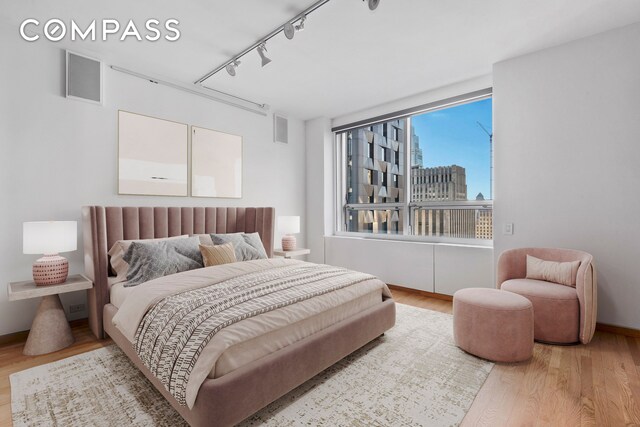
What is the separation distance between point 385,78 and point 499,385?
133 inches

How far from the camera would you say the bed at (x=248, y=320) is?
149cm

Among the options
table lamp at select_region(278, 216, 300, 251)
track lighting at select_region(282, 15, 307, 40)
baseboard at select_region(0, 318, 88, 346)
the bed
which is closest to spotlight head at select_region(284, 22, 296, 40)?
track lighting at select_region(282, 15, 307, 40)

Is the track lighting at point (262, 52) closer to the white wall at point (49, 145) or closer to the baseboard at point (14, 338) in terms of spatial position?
the white wall at point (49, 145)

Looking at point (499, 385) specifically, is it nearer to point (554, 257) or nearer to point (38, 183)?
point (554, 257)

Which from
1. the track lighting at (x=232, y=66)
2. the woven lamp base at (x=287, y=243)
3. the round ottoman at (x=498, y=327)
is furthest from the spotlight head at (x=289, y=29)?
the woven lamp base at (x=287, y=243)

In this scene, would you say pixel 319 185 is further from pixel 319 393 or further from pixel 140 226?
pixel 319 393

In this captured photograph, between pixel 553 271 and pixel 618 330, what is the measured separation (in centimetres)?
Result: 83

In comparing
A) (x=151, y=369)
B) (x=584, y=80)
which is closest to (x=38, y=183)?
(x=151, y=369)

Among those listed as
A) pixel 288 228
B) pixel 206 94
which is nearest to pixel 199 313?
pixel 288 228

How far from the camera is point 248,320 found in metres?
1.73

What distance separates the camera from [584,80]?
2918 mm

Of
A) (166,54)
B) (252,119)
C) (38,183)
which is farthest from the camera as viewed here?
(252,119)

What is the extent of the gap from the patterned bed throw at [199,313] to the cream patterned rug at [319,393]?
30cm

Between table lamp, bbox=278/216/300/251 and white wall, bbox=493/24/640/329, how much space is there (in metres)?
2.70
